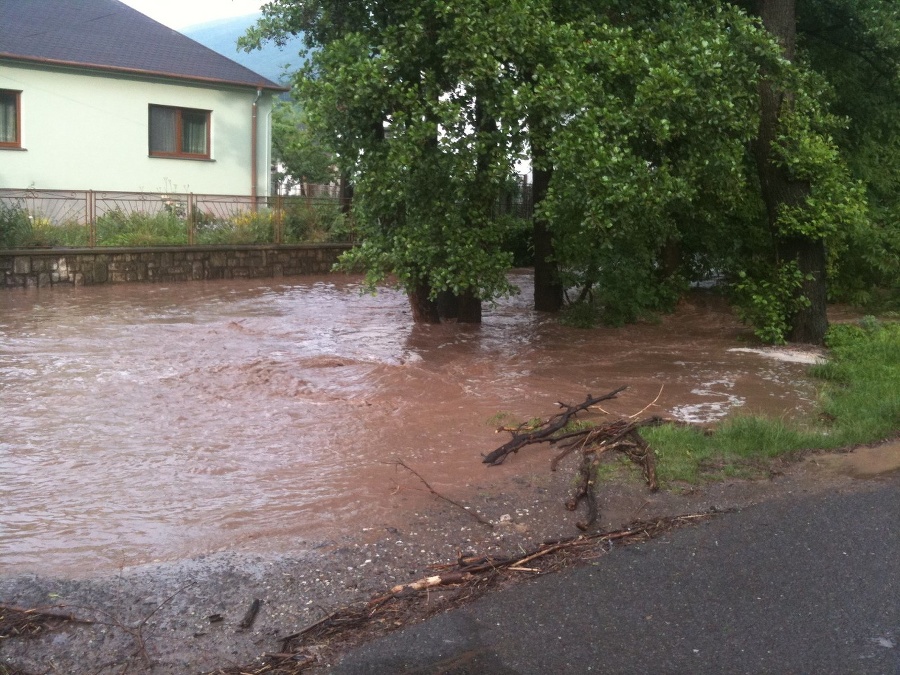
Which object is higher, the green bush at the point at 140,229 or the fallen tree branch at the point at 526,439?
the green bush at the point at 140,229

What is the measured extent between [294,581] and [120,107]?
21246 millimetres

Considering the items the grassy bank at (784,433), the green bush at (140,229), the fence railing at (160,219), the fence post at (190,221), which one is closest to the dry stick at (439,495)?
the grassy bank at (784,433)

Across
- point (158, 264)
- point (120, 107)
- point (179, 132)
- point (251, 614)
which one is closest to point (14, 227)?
point (158, 264)

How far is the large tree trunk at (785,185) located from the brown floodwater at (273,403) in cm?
110

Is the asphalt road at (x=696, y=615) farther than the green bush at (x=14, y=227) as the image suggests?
No

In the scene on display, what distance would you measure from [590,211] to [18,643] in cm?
698

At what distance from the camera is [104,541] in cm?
604

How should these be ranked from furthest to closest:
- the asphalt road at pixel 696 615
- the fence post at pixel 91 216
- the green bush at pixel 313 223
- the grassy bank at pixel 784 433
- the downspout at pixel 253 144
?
the downspout at pixel 253 144 → the green bush at pixel 313 223 → the fence post at pixel 91 216 → the grassy bank at pixel 784 433 → the asphalt road at pixel 696 615

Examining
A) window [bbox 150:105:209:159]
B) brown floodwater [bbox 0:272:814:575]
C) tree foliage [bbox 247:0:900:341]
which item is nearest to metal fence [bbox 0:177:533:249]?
window [bbox 150:105:209:159]

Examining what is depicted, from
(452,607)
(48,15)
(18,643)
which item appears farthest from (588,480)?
(48,15)

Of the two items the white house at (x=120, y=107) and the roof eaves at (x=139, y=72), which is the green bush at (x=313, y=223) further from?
the roof eaves at (x=139, y=72)

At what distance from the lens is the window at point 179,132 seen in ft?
81.1

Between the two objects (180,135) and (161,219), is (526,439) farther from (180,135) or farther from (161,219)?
(180,135)

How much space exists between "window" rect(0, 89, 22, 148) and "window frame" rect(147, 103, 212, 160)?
3054 millimetres
